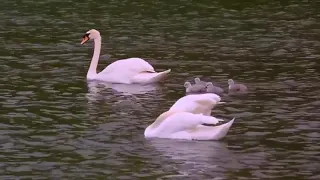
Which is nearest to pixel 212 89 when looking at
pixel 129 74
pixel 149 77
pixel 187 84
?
pixel 187 84

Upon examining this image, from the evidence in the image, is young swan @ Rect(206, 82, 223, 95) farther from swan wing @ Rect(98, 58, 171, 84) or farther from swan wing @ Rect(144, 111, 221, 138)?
swan wing @ Rect(144, 111, 221, 138)

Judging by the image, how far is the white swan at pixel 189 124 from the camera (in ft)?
47.0

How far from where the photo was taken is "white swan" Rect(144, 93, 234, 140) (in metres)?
14.3

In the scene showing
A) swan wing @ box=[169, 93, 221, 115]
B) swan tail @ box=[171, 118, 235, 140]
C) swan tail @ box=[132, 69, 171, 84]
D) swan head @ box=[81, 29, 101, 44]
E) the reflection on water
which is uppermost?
swan head @ box=[81, 29, 101, 44]

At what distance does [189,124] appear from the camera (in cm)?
1435

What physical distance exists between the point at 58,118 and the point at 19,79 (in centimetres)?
416

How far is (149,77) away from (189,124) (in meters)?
5.76

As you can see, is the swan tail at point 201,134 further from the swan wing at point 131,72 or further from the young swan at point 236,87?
the swan wing at point 131,72

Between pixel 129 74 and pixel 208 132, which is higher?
pixel 129 74

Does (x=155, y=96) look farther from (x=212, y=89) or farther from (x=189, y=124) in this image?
(x=189, y=124)

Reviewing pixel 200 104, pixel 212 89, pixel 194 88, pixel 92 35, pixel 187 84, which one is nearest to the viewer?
pixel 200 104

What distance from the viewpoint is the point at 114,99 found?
1825 centimetres

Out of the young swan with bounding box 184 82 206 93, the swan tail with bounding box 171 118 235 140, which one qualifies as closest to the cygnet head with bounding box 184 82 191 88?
the young swan with bounding box 184 82 206 93

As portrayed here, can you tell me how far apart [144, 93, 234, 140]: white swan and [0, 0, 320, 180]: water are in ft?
0.59
